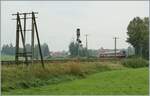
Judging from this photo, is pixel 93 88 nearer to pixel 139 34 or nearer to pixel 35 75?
pixel 35 75

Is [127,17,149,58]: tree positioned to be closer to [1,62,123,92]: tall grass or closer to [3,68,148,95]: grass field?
[1,62,123,92]: tall grass

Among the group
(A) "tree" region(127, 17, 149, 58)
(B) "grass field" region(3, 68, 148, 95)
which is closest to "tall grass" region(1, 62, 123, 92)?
(B) "grass field" region(3, 68, 148, 95)

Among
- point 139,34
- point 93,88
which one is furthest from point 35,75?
point 139,34

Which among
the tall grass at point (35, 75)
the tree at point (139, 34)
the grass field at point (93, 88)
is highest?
the tree at point (139, 34)

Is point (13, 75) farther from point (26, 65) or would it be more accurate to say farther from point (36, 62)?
point (36, 62)

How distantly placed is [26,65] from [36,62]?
9.37 feet

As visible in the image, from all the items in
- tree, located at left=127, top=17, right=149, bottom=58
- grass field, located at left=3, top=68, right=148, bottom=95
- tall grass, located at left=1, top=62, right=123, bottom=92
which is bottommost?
grass field, located at left=3, top=68, right=148, bottom=95

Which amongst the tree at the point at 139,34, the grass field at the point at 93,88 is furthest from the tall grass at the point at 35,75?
the tree at the point at 139,34

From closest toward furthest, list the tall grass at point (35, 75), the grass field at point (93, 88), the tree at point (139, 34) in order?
1. the grass field at point (93, 88)
2. the tall grass at point (35, 75)
3. the tree at point (139, 34)

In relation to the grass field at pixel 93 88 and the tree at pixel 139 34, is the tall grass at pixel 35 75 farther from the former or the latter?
the tree at pixel 139 34

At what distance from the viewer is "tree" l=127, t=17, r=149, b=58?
2906 inches

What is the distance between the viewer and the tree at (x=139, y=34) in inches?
2906

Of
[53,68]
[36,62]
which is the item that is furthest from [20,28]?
[53,68]

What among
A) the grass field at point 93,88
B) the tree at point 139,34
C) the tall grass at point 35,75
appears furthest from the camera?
the tree at point 139,34
